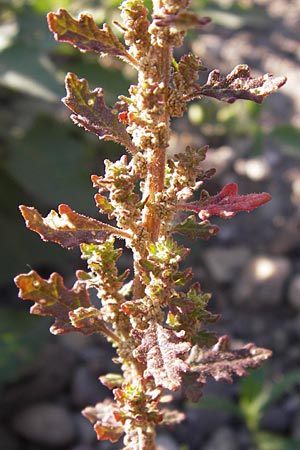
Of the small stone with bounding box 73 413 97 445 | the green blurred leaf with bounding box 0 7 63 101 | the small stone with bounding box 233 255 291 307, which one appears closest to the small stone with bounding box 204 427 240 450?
the small stone with bounding box 73 413 97 445

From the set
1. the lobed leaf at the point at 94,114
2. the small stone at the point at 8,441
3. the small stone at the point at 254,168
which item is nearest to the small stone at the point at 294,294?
the small stone at the point at 254,168

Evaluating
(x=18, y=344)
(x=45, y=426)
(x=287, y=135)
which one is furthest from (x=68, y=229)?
(x=287, y=135)

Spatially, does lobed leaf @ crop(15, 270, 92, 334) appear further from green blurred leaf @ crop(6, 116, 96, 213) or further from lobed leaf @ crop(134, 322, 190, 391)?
green blurred leaf @ crop(6, 116, 96, 213)

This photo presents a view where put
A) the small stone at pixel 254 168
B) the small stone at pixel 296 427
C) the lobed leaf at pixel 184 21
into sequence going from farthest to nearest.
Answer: the small stone at pixel 254 168 < the small stone at pixel 296 427 < the lobed leaf at pixel 184 21

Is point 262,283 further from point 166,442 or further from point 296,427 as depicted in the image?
point 166,442

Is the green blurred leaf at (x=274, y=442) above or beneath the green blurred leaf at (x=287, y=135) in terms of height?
beneath

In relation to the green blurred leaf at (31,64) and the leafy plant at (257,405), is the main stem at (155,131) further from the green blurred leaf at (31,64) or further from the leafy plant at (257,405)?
the green blurred leaf at (31,64)
